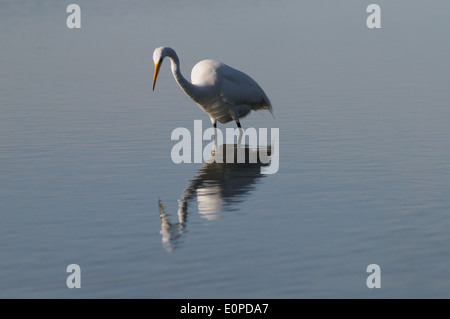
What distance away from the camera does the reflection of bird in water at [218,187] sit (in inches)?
380

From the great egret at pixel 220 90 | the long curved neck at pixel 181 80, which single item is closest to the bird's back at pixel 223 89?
the great egret at pixel 220 90

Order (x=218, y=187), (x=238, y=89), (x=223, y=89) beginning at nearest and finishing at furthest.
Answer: (x=218, y=187)
(x=223, y=89)
(x=238, y=89)

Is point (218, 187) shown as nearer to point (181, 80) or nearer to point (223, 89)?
point (181, 80)

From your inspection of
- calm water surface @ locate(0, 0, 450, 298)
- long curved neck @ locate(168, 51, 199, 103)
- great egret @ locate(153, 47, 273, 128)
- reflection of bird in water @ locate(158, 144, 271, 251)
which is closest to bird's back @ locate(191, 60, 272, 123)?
great egret @ locate(153, 47, 273, 128)

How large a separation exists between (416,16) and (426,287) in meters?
32.3

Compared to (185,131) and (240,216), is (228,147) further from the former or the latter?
(240,216)

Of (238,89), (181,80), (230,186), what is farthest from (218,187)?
(238,89)

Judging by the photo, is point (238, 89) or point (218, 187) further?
point (238, 89)

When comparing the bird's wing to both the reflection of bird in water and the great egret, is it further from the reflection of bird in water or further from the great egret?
the reflection of bird in water

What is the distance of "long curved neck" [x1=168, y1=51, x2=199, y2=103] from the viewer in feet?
48.6

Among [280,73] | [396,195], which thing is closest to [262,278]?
[396,195]

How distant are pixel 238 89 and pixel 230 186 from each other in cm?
445

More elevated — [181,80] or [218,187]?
[181,80]

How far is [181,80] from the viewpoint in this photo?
1491 centimetres
